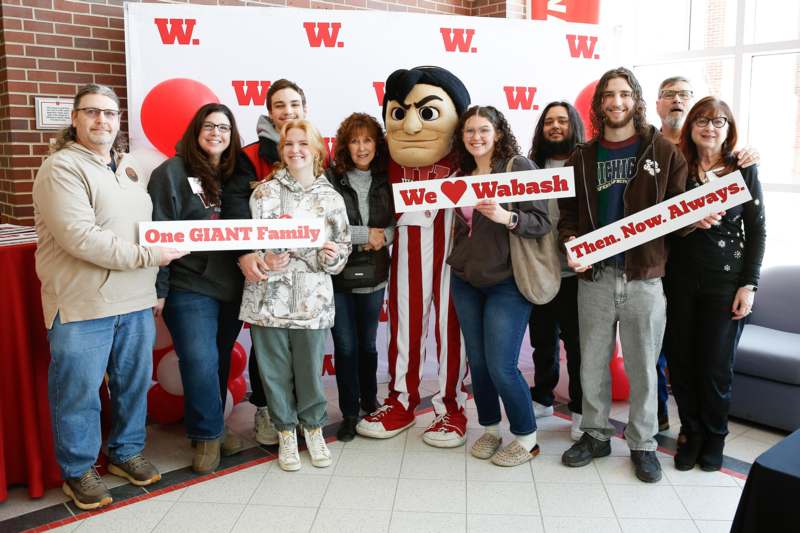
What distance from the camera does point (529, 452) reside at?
118 inches

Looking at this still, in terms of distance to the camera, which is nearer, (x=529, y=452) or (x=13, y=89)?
(x=529, y=452)

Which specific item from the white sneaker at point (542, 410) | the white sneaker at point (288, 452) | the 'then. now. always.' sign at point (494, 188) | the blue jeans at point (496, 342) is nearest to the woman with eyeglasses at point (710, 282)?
the 'then. now. always.' sign at point (494, 188)

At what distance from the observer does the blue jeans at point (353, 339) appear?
3119 mm

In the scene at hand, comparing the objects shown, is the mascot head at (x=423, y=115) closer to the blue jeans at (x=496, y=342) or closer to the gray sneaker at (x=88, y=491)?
the blue jeans at (x=496, y=342)

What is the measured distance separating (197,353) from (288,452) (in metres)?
0.61

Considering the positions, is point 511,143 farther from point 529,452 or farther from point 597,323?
point 529,452

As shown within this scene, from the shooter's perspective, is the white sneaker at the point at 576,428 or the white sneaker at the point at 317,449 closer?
the white sneaker at the point at 317,449

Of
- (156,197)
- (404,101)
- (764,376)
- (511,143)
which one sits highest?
(404,101)

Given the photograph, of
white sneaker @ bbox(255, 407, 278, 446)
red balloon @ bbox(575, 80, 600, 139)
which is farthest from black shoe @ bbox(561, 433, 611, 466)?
red balloon @ bbox(575, 80, 600, 139)

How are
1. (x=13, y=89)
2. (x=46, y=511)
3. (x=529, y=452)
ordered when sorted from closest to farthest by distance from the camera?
(x=46, y=511), (x=529, y=452), (x=13, y=89)

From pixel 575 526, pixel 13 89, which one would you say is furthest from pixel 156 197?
pixel 575 526

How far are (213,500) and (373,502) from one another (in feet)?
2.13

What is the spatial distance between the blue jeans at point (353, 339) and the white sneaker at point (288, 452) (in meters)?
0.37

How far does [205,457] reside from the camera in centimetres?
291
